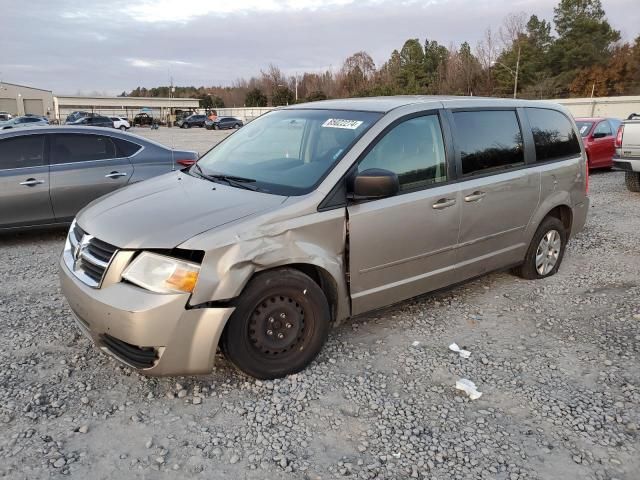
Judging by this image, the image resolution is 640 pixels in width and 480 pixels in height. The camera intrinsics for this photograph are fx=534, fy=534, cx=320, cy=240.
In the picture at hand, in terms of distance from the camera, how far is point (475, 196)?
4309 millimetres

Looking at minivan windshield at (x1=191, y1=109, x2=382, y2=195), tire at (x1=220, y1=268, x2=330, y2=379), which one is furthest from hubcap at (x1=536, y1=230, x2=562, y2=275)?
tire at (x1=220, y1=268, x2=330, y2=379)

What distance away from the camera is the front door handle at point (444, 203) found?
13.2ft

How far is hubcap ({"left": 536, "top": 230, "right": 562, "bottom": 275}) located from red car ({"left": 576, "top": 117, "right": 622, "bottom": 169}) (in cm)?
900

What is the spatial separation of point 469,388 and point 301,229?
1.47 metres

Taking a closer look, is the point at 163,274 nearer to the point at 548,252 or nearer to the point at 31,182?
the point at 548,252

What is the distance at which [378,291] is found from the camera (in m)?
3.85

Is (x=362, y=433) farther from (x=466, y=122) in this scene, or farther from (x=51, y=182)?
(x=51, y=182)

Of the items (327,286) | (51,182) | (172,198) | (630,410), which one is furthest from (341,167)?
(51,182)

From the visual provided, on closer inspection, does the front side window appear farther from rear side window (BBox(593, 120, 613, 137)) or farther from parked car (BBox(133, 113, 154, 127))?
parked car (BBox(133, 113, 154, 127))

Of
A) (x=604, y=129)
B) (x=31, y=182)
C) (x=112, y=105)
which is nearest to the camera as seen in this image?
(x=31, y=182)

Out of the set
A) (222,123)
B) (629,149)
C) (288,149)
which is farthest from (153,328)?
(222,123)

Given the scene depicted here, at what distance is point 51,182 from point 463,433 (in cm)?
567

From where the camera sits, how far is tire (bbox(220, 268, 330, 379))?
317 cm

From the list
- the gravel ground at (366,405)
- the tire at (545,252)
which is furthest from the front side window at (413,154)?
the tire at (545,252)
